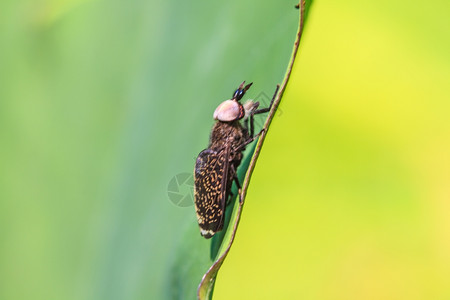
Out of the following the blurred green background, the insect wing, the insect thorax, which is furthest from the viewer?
the insect thorax

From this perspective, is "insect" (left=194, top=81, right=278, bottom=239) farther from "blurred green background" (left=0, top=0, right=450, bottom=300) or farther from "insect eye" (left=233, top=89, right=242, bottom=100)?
"blurred green background" (left=0, top=0, right=450, bottom=300)

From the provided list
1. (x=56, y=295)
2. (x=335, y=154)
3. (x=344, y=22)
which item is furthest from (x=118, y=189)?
(x=344, y=22)

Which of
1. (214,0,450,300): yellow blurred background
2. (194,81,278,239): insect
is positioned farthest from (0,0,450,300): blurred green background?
(194,81,278,239): insect

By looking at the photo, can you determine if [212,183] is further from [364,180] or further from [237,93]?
[364,180]

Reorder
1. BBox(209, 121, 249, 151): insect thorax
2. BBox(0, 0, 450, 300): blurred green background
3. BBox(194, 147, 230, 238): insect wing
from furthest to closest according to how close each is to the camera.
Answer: BBox(209, 121, 249, 151): insect thorax, BBox(194, 147, 230, 238): insect wing, BBox(0, 0, 450, 300): blurred green background

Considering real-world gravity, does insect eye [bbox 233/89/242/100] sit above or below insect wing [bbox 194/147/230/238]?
above

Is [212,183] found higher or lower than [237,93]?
lower

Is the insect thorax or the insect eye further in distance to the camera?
the insect thorax

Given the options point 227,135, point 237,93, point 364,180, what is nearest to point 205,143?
point 237,93
